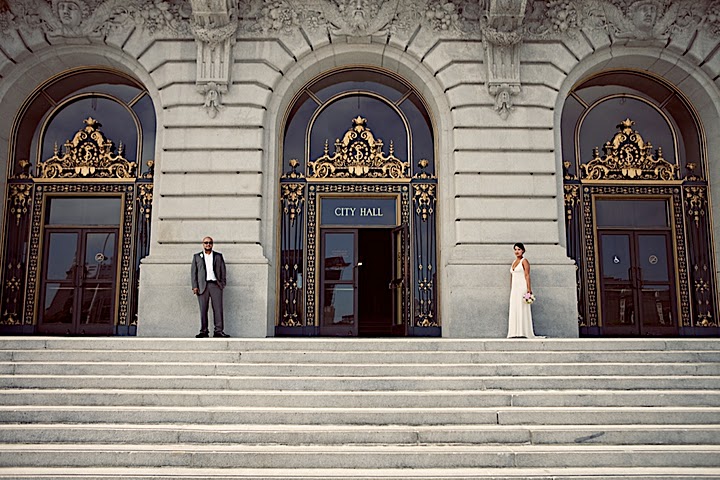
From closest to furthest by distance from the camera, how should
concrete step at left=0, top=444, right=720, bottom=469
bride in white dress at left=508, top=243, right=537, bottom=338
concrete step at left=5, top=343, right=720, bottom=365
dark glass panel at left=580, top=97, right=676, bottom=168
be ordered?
concrete step at left=0, top=444, right=720, bottom=469 → concrete step at left=5, top=343, right=720, bottom=365 → bride in white dress at left=508, top=243, right=537, bottom=338 → dark glass panel at left=580, top=97, right=676, bottom=168

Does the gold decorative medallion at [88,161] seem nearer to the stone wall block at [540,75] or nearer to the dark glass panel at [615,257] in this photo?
the stone wall block at [540,75]

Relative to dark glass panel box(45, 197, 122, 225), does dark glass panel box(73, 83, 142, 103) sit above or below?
above

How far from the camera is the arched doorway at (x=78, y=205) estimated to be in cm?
1705

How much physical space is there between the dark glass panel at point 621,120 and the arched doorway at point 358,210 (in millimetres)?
4364

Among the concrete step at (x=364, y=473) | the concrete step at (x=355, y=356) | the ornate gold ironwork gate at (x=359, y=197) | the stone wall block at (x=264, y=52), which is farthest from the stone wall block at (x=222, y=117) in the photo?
the concrete step at (x=364, y=473)

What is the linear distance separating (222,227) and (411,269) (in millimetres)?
4967

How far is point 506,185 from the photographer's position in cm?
1623

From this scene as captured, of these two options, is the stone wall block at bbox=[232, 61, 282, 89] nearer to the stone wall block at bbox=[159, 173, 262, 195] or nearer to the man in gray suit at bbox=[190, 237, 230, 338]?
the stone wall block at bbox=[159, 173, 262, 195]

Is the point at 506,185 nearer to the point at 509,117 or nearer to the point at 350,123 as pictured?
the point at 509,117

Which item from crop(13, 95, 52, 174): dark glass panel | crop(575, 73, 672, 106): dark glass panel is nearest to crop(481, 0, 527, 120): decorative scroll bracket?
crop(575, 73, 672, 106): dark glass panel

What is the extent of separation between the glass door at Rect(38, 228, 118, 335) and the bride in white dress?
33.0ft

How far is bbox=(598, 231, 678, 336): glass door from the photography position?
17188mm

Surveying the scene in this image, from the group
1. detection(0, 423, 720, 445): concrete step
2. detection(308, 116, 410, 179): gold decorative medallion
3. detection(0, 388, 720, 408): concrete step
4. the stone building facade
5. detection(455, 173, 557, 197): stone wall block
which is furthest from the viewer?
detection(308, 116, 410, 179): gold decorative medallion

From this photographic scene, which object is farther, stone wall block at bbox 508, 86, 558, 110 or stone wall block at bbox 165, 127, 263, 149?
stone wall block at bbox 508, 86, 558, 110
